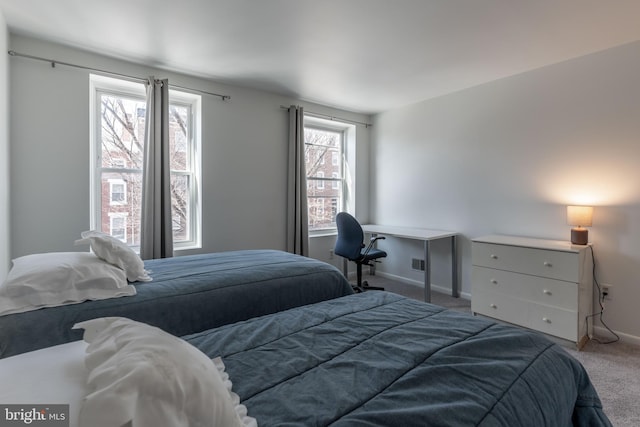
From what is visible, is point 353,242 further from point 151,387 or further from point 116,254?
point 151,387

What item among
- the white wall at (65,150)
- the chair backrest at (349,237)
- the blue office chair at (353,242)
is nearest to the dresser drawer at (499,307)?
the blue office chair at (353,242)

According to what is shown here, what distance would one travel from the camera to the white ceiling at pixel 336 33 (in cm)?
207

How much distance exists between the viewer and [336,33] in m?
2.40

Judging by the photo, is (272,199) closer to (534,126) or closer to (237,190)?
(237,190)

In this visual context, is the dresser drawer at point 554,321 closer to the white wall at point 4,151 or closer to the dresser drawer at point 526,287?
the dresser drawer at point 526,287

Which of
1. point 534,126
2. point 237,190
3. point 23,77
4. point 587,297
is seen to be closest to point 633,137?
point 534,126

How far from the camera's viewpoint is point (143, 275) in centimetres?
188

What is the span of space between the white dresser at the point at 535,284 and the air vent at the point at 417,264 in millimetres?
1114

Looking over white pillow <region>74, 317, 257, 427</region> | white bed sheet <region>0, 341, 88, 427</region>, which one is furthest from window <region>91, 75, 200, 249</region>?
white pillow <region>74, 317, 257, 427</region>

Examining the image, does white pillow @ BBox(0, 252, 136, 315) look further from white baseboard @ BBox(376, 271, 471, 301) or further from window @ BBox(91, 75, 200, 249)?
white baseboard @ BBox(376, 271, 471, 301)

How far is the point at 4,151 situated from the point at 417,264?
4.26 metres

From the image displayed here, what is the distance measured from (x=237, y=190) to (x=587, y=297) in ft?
11.4

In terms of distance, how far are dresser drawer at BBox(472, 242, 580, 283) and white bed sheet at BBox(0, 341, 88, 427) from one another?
305 cm

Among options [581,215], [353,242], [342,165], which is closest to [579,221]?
[581,215]
